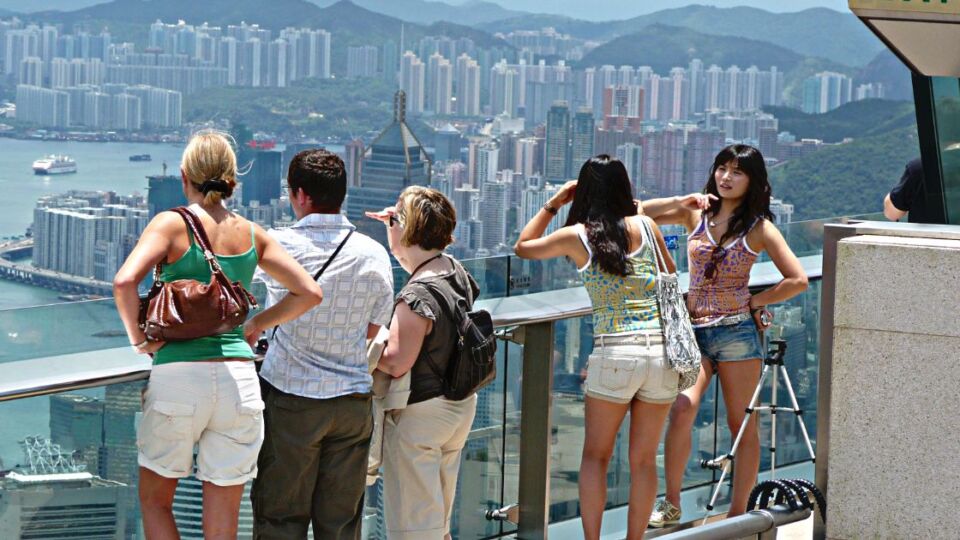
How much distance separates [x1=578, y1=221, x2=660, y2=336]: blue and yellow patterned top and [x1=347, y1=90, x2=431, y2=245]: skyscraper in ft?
268

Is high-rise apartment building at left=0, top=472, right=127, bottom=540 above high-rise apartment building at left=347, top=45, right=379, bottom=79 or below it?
below

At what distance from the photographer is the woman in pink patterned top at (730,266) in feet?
16.2

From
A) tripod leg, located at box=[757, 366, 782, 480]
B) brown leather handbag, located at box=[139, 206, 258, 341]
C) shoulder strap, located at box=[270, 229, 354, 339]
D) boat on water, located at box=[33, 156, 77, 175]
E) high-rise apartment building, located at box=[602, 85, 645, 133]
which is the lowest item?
tripod leg, located at box=[757, 366, 782, 480]

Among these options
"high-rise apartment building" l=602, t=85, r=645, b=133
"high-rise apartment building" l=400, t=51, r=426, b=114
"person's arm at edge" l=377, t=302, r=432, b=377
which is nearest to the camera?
"person's arm at edge" l=377, t=302, r=432, b=377

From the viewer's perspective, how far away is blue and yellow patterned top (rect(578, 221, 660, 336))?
442 centimetres

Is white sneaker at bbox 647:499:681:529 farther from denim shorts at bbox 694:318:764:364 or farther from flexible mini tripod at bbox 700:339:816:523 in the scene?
denim shorts at bbox 694:318:764:364

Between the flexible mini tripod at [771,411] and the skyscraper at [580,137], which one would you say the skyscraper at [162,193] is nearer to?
the skyscraper at [580,137]

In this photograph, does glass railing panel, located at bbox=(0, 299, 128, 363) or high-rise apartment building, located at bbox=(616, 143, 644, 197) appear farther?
high-rise apartment building, located at bbox=(616, 143, 644, 197)

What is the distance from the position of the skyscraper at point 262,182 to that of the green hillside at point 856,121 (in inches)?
1480

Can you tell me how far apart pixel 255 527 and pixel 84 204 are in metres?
92.8

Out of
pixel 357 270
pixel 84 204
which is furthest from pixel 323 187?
pixel 84 204

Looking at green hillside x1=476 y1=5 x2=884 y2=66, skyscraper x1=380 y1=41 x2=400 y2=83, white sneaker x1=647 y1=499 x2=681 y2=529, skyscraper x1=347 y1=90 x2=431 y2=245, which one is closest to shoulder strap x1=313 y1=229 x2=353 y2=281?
white sneaker x1=647 y1=499 x2=681 y2=529

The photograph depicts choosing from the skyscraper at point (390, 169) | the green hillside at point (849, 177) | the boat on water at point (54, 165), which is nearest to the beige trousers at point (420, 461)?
the green hillside at point (849, 177)

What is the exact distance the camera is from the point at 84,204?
92.6 meters
